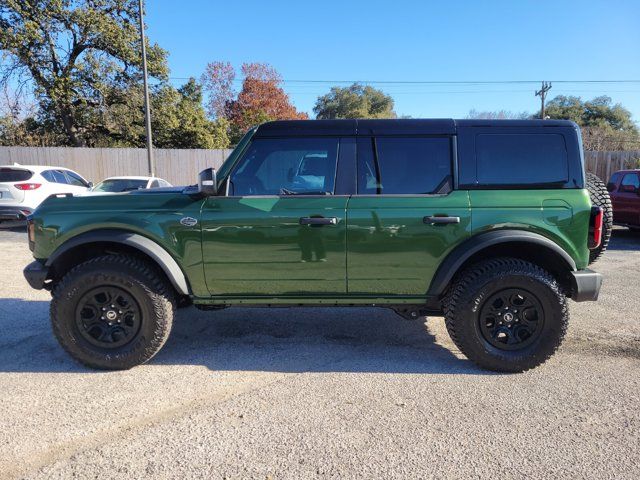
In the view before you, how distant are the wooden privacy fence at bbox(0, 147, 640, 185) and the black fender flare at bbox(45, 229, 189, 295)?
60.3 ft

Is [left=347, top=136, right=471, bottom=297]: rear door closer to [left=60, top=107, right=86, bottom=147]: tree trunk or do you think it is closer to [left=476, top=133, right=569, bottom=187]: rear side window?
[left=476, top=133, right=569, bottom=187]: rear side window

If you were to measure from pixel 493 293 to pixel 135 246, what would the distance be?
2833 mm

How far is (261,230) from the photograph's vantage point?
3566 mm

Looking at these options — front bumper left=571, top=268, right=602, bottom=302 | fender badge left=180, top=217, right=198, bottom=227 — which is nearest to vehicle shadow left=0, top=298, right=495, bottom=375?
front bumper left=571, top=268, right=602, bottom=302

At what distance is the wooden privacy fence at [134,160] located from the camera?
19578 mm

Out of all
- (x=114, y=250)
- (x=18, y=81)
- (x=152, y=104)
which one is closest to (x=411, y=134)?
(x=114, y=250)

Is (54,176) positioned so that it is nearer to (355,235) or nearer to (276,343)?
(276,343)

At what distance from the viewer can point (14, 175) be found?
1067 cm

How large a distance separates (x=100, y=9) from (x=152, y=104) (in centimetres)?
460

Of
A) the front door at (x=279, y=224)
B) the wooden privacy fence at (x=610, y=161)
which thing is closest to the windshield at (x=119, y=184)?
the front door at (x=279, y=224)

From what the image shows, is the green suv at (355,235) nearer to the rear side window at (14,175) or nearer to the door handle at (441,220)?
the door handle at (441,220)

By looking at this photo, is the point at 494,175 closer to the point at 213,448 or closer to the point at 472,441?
the point at 472,441

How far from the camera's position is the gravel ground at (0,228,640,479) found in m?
2.50

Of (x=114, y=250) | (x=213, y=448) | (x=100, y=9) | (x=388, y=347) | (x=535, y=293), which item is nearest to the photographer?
(x=213, y=448)
